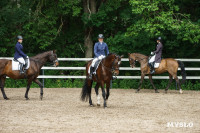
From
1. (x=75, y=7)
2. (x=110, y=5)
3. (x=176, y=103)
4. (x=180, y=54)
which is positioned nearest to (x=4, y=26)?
(x=75, y=7)

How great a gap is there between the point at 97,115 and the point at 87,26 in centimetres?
1171

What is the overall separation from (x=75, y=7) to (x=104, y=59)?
9.05 metres

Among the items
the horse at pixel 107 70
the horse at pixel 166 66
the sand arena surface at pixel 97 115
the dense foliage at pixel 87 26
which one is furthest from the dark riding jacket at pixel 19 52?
the dense foliage at pixel 87 26

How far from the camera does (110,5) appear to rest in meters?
21.7

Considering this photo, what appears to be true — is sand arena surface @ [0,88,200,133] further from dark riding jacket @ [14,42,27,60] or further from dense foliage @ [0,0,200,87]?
dense foliage @ [0,0,200,87]

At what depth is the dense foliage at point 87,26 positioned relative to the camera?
20253mm

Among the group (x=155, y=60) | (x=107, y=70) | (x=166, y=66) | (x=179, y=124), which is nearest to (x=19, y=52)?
(x=107, y=70)

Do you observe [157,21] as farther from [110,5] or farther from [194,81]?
[194,81]

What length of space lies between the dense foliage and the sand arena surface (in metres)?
5.31

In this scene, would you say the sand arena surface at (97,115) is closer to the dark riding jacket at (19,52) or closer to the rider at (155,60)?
the dark riding jacket at (19,52)

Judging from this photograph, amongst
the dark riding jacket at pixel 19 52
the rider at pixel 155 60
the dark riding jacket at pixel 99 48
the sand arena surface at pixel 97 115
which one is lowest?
the sand arena surface at pixel 97 115

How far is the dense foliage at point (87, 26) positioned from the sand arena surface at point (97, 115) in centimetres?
531

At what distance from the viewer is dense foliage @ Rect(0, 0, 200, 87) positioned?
20.3 metres

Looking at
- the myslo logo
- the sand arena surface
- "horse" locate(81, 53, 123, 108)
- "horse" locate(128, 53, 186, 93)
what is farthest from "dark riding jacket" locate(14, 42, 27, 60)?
the myslo logo
